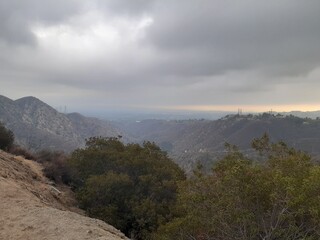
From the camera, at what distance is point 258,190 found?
46.0 feet

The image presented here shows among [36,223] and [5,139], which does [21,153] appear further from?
[36,223]

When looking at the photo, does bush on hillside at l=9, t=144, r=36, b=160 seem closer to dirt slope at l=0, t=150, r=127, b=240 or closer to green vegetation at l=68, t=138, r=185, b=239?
green vegetation at l=68, t=138, r=185, b=239

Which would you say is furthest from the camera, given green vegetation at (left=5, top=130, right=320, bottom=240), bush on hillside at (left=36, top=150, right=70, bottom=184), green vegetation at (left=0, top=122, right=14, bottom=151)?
green vegetation at (left=0, top=122, right=14, bottom=151)

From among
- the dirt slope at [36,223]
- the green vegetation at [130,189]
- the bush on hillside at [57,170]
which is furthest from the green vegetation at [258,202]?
the bush on hillside at [57,170]

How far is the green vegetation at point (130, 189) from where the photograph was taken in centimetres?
2209

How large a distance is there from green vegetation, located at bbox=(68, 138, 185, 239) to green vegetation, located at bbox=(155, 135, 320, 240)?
6.24 metres

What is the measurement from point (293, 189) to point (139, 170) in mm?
15473

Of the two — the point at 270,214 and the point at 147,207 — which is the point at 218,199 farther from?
the point at 147,207

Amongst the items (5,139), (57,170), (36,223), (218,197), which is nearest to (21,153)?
(5,139)

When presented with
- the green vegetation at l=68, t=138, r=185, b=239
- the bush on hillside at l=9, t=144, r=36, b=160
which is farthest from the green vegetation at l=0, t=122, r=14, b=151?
the green vegetation at l=68, t=138, r=185, b=239

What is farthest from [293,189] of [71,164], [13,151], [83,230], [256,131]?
[256,131]

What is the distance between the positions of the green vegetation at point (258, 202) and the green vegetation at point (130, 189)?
6.24 metres

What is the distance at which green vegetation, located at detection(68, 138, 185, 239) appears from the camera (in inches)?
870

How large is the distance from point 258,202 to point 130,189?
11.5 metres
